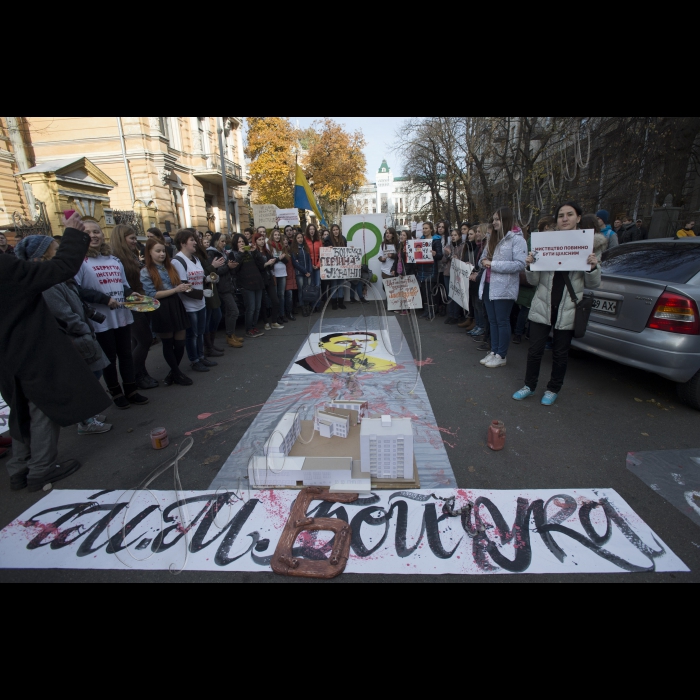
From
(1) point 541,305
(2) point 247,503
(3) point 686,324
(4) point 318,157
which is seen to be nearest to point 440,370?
(1) point 541,305

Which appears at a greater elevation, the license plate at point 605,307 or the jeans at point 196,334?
the license plate at point 605,307

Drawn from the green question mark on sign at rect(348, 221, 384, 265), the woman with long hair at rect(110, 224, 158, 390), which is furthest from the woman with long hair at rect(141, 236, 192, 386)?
the green question mark on sign at rect(348, 221, 384, 265)

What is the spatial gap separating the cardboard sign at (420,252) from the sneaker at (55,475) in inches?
279

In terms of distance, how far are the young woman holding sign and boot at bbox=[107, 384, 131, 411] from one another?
475cm

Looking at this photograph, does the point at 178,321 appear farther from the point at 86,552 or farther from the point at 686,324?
the point at 686,324

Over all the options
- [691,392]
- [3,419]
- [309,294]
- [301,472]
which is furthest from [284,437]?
[309,294]

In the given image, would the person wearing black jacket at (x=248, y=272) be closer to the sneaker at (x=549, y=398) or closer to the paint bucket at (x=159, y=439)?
the paint bucket at (x=159, y=439)

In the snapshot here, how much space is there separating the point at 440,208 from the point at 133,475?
34630mm

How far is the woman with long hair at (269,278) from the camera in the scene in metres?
7.70

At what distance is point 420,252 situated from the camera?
8516mm

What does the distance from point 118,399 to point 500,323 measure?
5.01 m

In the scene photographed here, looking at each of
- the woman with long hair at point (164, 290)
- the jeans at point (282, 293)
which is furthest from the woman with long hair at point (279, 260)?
the woman with long hair at point (164, 290)

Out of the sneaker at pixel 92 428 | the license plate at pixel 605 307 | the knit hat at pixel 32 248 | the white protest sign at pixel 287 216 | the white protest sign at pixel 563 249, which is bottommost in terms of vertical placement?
the sneaker at pixel 92 428

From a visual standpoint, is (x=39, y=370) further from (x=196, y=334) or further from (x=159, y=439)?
(x=196, y=334)
